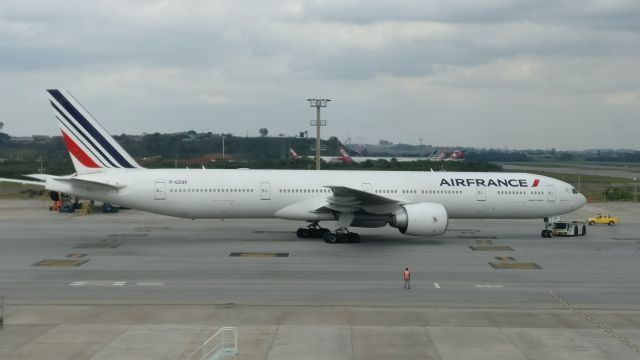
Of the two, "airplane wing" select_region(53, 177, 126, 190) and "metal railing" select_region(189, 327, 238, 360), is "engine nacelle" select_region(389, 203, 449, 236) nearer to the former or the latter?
"airplane wing" select_region(53, 177, 126, 190)

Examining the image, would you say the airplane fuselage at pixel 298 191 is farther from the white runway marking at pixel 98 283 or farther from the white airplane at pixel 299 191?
the white runway marking at pixel 98 283

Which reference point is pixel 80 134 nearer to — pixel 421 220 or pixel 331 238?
pixel 331 238

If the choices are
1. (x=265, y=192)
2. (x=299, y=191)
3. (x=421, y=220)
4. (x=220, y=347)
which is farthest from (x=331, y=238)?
(x=220, y=347)

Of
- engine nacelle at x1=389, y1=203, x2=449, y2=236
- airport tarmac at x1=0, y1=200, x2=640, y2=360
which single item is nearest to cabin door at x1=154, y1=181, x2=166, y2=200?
airport tarmac at x1=0, y1=200, x2=640, y2=360

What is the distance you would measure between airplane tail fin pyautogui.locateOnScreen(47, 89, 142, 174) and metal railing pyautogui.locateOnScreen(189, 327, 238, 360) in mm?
21066

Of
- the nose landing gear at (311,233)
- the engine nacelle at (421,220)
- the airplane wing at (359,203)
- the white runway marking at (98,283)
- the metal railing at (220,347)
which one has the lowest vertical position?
the white runway marking at (98,283)

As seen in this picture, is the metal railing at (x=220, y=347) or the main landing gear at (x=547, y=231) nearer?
the metal railing at (x=220, y=347)

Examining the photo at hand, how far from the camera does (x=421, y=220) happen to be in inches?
1249

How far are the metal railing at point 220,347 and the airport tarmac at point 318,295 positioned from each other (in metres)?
0.28

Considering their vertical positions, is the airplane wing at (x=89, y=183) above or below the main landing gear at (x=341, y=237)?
above

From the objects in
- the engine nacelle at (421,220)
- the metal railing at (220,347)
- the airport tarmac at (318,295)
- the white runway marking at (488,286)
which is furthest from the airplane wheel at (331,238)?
the metal railing at (220,347)

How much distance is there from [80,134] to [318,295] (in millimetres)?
18813

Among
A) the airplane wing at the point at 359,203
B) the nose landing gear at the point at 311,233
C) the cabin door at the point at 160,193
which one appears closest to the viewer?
the airplane wing at the point at 359,203

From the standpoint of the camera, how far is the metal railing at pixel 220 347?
48.4 ft
